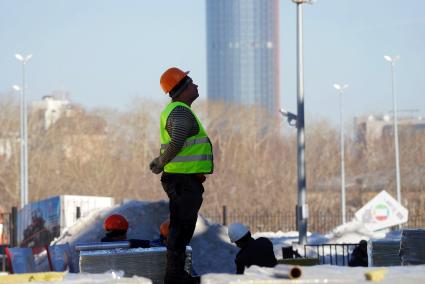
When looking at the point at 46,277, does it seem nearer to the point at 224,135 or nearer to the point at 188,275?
the point at 188,275

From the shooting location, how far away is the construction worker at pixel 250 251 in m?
11.1

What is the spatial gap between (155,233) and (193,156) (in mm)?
19192

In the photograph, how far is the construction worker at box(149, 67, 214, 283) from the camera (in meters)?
8.63

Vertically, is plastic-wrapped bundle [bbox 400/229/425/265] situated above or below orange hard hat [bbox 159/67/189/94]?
below

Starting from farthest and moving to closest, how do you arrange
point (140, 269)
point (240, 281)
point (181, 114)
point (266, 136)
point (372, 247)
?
point (266, 136) < point (372, 247) < point (181, 114) < point (140, 269) < point (240, 281)

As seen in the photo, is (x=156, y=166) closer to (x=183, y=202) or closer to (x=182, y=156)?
(x=182, y=156)

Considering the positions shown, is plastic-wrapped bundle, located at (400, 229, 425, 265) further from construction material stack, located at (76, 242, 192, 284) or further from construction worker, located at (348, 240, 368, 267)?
construction worker, located at (348, 240, 368, 267)

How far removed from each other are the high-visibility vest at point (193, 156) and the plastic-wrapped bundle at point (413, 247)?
142 centimetres

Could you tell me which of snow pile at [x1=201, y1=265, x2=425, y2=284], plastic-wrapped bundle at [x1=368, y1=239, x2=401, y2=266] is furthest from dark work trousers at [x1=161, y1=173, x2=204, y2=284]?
snow pile at [x1=201, y1=265, x2=425, y2=284]

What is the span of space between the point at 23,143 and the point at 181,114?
1806 inches

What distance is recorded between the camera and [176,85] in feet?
29.1

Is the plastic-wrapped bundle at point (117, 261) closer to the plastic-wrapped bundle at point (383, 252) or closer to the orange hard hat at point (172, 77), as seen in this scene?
the orange hard hat at point (172, 77)

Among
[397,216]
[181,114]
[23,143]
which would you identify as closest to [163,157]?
[181,114]

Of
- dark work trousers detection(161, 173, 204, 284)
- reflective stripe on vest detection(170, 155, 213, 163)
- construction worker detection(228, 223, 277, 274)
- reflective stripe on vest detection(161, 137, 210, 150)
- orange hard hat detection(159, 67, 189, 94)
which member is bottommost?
construction worker detection(228, 223, 277, 274)
